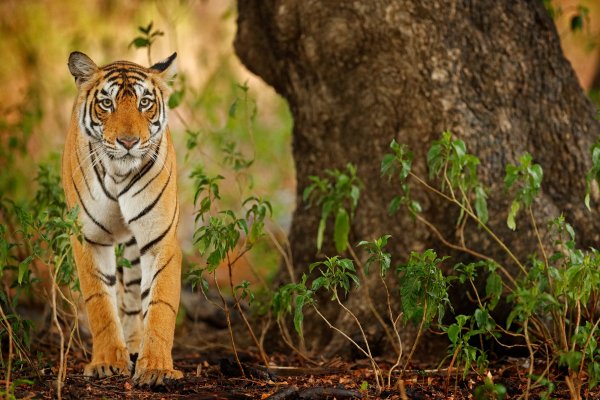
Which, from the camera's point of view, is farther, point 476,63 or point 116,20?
point 116,20

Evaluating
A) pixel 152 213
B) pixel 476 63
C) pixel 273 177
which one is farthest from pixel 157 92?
pixel 273 177

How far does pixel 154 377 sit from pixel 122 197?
87cm

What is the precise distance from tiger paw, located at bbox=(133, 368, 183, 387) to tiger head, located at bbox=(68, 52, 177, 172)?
0.93 meters

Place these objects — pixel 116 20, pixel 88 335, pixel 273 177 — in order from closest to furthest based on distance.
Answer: pixel 88 335 → pixel 273 177 → pixel 116 20

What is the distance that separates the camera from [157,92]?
4.39 metres

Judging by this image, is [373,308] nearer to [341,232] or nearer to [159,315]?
[341,232]

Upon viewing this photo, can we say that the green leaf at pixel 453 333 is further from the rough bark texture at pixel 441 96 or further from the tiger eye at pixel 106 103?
the tiger eye at pixel 106 103

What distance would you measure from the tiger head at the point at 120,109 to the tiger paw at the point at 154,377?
934 mm

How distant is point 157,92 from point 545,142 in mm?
2201

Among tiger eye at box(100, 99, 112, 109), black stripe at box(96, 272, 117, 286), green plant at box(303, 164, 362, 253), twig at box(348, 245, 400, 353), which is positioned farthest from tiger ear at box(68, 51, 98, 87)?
twig at box(348, 245, 400, 353)

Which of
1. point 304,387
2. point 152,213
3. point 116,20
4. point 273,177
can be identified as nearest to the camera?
point 304,387

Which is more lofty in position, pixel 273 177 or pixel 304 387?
pixel 273 177

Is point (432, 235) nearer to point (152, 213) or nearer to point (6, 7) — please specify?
point (152, 213)

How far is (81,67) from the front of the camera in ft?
14.2
